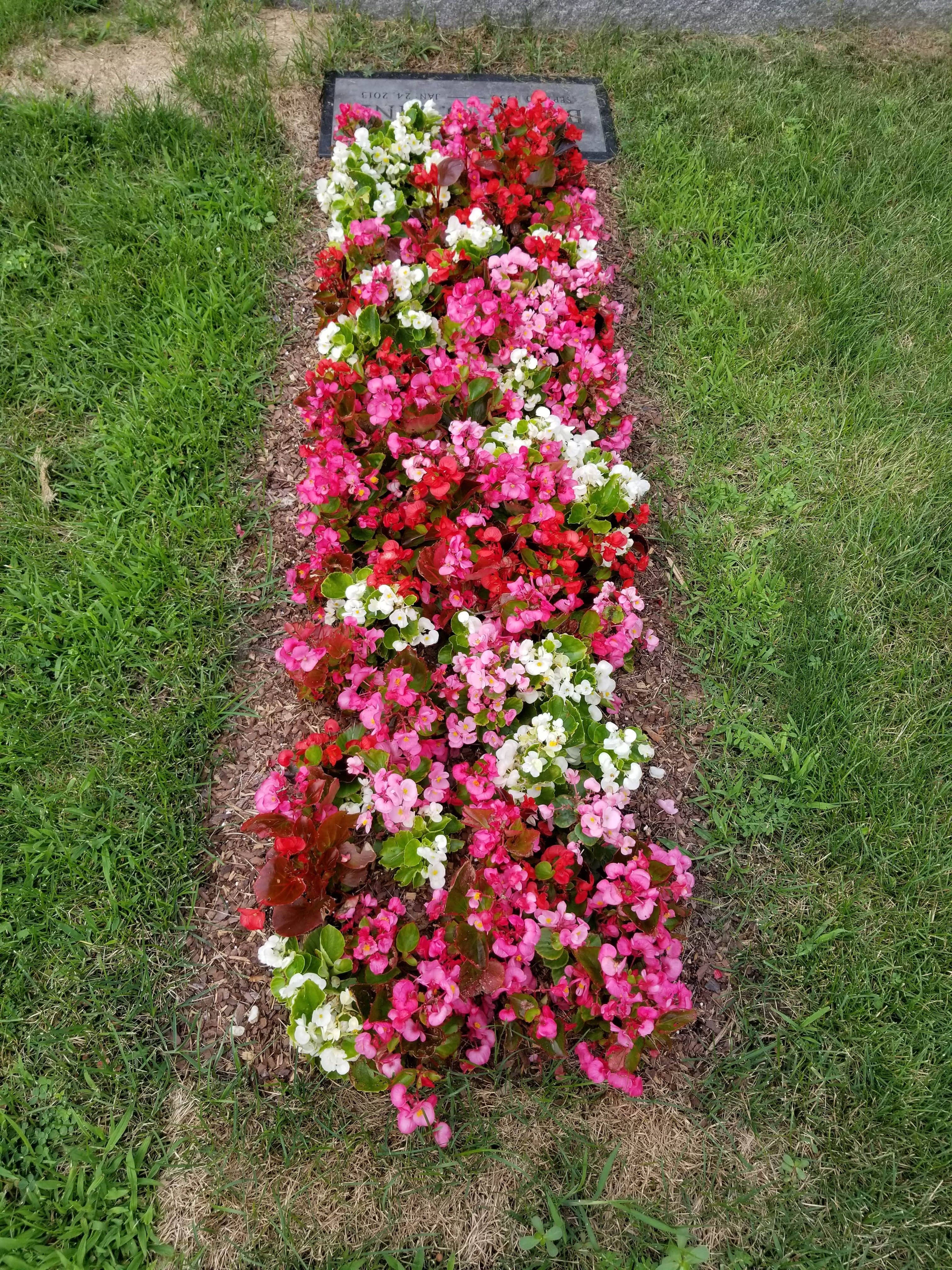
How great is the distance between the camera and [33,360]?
10.4 feet

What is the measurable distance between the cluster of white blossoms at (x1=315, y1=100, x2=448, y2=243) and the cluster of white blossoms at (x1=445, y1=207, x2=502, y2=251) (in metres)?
0.26

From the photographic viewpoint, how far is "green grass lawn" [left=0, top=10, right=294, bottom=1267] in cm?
199

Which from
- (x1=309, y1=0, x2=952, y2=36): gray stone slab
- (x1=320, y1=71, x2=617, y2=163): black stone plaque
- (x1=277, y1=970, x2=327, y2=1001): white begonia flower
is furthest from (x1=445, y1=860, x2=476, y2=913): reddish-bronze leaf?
(x1=309, y1=0, x2=952, y2=36): gray stone slab

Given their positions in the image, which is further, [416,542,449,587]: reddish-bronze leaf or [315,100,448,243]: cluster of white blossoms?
[315,100,448,243]: cluster of white blossoms

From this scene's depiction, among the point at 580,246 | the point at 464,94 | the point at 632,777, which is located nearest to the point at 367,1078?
the point at 632,777

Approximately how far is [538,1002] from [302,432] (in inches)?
84.3

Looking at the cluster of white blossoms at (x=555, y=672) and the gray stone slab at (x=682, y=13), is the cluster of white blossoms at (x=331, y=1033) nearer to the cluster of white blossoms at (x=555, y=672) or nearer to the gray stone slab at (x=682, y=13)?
the cluster of white blossoms at (x=555, y=672)

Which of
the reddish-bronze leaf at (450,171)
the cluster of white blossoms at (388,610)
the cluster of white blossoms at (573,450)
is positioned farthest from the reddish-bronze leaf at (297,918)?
the reddish-bronze leaf at (450,171)

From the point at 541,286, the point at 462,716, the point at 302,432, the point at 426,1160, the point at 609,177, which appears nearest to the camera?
the point at 426,1160

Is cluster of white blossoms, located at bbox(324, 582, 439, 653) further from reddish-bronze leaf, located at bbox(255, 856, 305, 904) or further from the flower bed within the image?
reddish-bronze leaf, located at bbox(255, 856, 305, 904)

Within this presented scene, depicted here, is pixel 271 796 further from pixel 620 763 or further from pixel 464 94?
pixel 464 94

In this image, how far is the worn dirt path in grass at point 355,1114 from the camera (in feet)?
6.18

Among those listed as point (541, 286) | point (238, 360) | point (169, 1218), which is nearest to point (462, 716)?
point (169, 1218)

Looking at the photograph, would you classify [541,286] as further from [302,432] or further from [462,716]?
[462,716]
